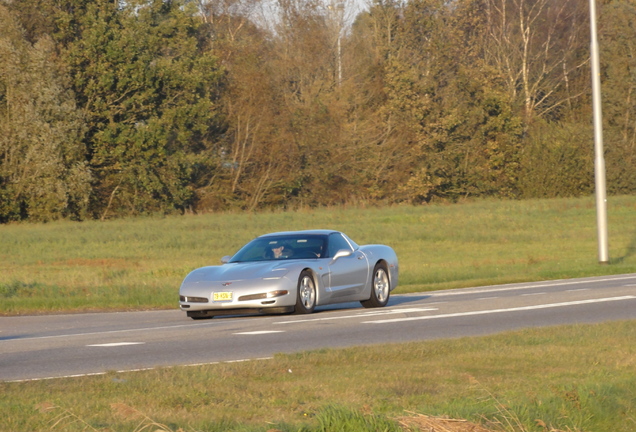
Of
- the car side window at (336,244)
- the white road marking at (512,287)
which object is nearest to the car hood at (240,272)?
the car side window at (336,244)

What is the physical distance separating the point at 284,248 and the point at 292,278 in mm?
1476

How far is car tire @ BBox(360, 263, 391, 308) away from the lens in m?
17.4

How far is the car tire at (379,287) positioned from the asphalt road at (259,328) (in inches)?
10.5

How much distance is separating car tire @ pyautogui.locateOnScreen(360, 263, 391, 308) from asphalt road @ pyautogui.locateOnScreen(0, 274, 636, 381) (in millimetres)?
265

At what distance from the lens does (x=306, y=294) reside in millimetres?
16047

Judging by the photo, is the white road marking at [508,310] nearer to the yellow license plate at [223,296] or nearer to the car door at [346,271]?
the car door at [346,271]

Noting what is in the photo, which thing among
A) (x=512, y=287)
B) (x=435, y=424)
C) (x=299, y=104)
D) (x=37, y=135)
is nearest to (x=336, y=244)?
(x=512, y=287)

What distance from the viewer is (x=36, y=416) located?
6.75 metres

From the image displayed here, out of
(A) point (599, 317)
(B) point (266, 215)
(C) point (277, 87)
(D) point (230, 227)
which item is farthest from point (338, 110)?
(A) point (599, 317)

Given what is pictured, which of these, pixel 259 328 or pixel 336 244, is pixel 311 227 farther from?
pixel 259 328

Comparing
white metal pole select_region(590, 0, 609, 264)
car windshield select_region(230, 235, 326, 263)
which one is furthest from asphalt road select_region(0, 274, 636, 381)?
white metal pole select_region(590, 0, 609, 264)

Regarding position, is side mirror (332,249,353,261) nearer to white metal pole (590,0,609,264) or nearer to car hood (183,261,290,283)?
car hood (183,261,290,283)

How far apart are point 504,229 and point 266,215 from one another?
14.3m

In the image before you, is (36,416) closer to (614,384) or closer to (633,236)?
(614,384)
